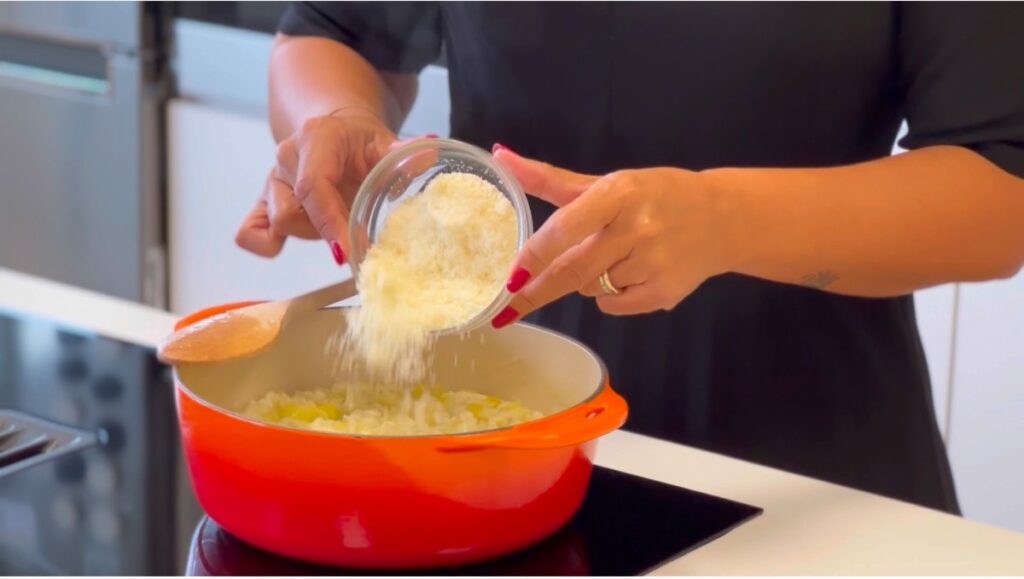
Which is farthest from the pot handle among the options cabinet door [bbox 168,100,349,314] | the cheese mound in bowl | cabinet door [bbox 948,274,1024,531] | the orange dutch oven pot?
cabinet door [bbox 168,100,349,314]

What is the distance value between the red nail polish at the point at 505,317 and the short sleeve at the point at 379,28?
0.55 metres

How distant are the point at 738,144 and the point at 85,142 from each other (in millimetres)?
1479

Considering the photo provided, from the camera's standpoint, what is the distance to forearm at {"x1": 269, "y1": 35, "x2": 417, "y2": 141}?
121 cm

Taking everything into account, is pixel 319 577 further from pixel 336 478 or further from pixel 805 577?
pixel 805 577

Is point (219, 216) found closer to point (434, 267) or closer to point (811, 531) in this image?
point (434, 267)

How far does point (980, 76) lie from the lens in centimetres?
98

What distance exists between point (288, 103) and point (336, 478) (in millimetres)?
603

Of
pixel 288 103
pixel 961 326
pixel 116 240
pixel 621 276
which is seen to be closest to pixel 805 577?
pixel 621 276

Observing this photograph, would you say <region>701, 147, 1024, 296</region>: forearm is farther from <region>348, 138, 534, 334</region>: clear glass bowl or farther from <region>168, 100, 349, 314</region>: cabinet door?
<region>168, 100, 349, 314</region>: cabinet door

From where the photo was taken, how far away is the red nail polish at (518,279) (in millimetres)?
790

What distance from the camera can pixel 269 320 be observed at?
2.95 feet

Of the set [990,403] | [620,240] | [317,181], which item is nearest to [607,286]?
[620,240]

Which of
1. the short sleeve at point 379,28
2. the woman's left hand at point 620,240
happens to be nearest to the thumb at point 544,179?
the woman's left hand at point 620,240

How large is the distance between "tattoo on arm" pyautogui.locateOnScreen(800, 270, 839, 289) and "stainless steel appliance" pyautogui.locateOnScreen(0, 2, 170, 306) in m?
1.50
